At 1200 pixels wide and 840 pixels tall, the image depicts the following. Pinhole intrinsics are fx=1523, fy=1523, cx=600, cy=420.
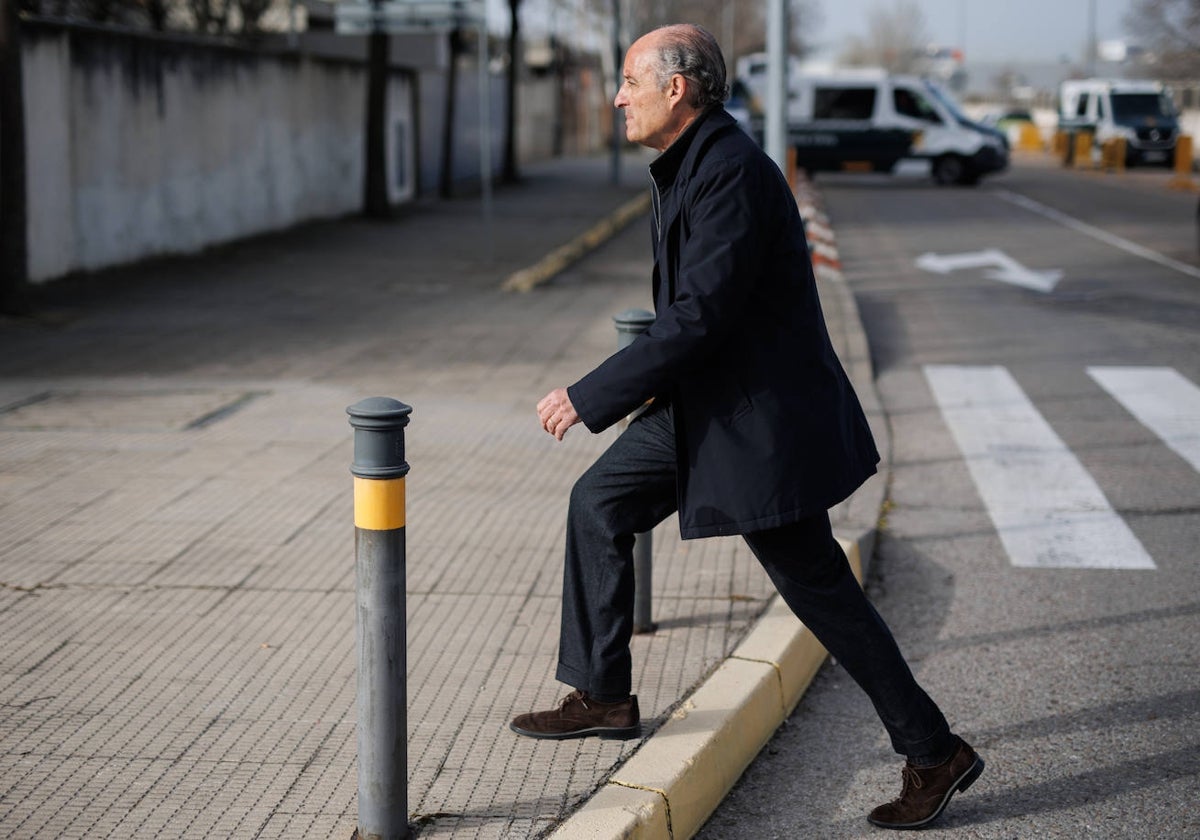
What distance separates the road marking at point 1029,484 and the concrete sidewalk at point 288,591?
0.62 m

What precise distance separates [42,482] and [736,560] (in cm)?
325

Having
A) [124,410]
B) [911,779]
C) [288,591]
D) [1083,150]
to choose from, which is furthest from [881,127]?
[911,779]

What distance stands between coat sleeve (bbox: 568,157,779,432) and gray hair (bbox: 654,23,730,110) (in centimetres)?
21

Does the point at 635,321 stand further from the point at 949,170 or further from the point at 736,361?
the point at 949,170

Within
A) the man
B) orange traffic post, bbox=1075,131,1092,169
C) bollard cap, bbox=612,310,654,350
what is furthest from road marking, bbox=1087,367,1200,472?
orange traffic post, bbox=1075,131,1092,169

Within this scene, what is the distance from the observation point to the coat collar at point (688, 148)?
3.44m

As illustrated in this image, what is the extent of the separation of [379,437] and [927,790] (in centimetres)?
159

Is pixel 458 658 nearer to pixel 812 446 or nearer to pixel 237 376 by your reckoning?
pixel 812 446

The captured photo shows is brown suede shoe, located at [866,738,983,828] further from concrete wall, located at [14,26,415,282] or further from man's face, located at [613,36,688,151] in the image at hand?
concrete wall, located at [14,26,415,282]

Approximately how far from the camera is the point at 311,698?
4.23 metres

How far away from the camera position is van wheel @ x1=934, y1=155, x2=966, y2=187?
111 feet

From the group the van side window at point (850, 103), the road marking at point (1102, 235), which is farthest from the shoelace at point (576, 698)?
the van side window at point (850, 103)

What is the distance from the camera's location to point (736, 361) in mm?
3428

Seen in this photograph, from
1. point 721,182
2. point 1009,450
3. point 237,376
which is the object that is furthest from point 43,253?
point 721,182
